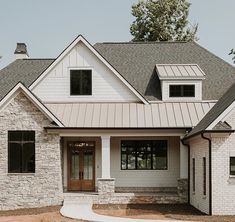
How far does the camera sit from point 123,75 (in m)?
27.2

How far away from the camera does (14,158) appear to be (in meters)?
22.4

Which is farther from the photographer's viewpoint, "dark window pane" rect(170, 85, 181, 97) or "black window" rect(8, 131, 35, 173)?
"dark window pane" rect(170, 85, 181, 97)

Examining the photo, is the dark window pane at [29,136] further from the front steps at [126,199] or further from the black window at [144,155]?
the black window at [144,155]

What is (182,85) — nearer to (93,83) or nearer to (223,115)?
(93,83)

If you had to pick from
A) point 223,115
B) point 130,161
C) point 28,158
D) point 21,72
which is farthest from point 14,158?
point 223,115

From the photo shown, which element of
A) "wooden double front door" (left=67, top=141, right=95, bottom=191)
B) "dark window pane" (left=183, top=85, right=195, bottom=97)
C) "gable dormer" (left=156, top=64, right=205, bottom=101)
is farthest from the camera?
"dark window pane" (left=183, top=85, right=195, bottom=97)

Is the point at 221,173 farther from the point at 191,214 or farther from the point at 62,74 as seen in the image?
the point at 62,74

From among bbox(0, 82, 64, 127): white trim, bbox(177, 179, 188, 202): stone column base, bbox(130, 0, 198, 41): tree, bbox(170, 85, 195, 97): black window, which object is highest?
bbox(130, 0, 198, 41): tree

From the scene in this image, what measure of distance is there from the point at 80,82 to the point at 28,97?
146 inches

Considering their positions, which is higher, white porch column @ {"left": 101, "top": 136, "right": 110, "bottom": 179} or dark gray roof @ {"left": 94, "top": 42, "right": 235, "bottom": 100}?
dark gray roof @ {"left": 94, "top": 42, "right": 235, "bottom": 100}

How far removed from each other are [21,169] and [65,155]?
3.31 metres

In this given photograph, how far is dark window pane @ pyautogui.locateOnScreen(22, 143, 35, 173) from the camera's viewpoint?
2236cm

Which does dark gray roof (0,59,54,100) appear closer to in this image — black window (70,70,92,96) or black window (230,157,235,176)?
black window (70,70,92,96)

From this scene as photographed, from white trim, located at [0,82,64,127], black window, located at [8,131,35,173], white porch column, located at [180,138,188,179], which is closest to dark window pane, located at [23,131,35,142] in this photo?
black window, located at [8,131,35,173]
